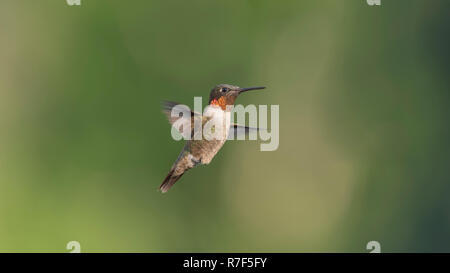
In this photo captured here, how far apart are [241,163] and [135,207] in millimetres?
1199

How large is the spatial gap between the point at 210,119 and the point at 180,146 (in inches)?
121

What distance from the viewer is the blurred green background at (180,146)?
6.74 m

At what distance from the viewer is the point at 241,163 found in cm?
695

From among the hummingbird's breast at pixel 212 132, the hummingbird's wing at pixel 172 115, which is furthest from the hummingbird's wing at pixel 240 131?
the hummingbird's wing at pixel 172 115

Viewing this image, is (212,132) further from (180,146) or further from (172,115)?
(180,146)

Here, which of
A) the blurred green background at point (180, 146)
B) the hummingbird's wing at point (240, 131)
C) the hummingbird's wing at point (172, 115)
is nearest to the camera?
the hummingbird's wing at point (172, 115)

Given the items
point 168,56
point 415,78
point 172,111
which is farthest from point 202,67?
point 172,111

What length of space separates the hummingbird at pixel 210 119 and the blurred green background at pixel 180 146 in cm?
271

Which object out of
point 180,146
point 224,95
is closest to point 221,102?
point 224,95

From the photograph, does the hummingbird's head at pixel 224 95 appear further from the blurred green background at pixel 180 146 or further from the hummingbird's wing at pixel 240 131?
the blurred green background at pixel 180 146

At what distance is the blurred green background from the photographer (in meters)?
6.74

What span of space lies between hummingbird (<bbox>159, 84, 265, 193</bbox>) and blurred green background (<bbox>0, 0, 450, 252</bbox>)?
107 inches

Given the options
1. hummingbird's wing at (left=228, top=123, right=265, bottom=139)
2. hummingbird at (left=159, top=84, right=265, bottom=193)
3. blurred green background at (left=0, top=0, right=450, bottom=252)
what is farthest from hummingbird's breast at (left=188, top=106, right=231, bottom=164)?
blurred green background at (left=0, top=0, right=450, bottom=252)

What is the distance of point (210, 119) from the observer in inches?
132
